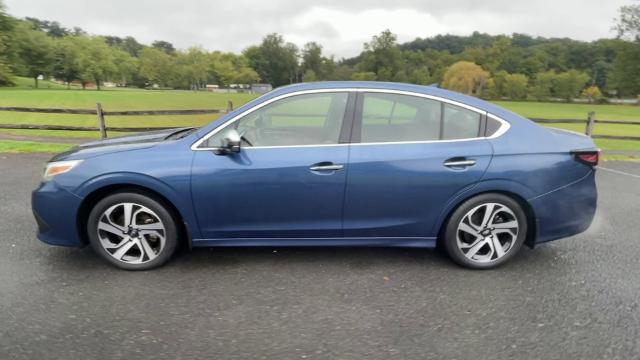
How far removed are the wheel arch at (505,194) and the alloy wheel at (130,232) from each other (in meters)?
2.25

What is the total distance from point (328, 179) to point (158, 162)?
4.32 ft

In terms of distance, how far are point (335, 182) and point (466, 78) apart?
103m

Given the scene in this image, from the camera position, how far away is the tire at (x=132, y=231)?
3.39 metres

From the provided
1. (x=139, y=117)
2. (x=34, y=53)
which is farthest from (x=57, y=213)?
(x=34, y=53)

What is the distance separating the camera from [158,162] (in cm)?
335

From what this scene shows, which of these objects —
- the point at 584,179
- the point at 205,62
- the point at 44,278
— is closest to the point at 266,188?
the point at 44,278

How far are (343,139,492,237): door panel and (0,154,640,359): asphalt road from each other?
465 millimetres

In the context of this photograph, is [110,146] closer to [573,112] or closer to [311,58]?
[573,112]

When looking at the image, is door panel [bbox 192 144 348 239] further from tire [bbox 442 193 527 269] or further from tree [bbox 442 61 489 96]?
tree [bbox 442 61 489 96]

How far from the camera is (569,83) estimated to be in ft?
333

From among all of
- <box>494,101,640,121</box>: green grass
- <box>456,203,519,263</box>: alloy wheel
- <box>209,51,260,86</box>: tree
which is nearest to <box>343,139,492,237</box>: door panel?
<box>456,203,519,263</box>: alloy wheel

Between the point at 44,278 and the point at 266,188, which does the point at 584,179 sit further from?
the point at 44,278

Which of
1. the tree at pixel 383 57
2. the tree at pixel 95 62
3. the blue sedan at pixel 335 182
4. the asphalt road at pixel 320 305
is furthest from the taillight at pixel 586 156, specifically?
the tree at pixel 95 62

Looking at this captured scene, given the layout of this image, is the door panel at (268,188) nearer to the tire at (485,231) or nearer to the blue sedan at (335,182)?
the blue sedan at (335,182)
